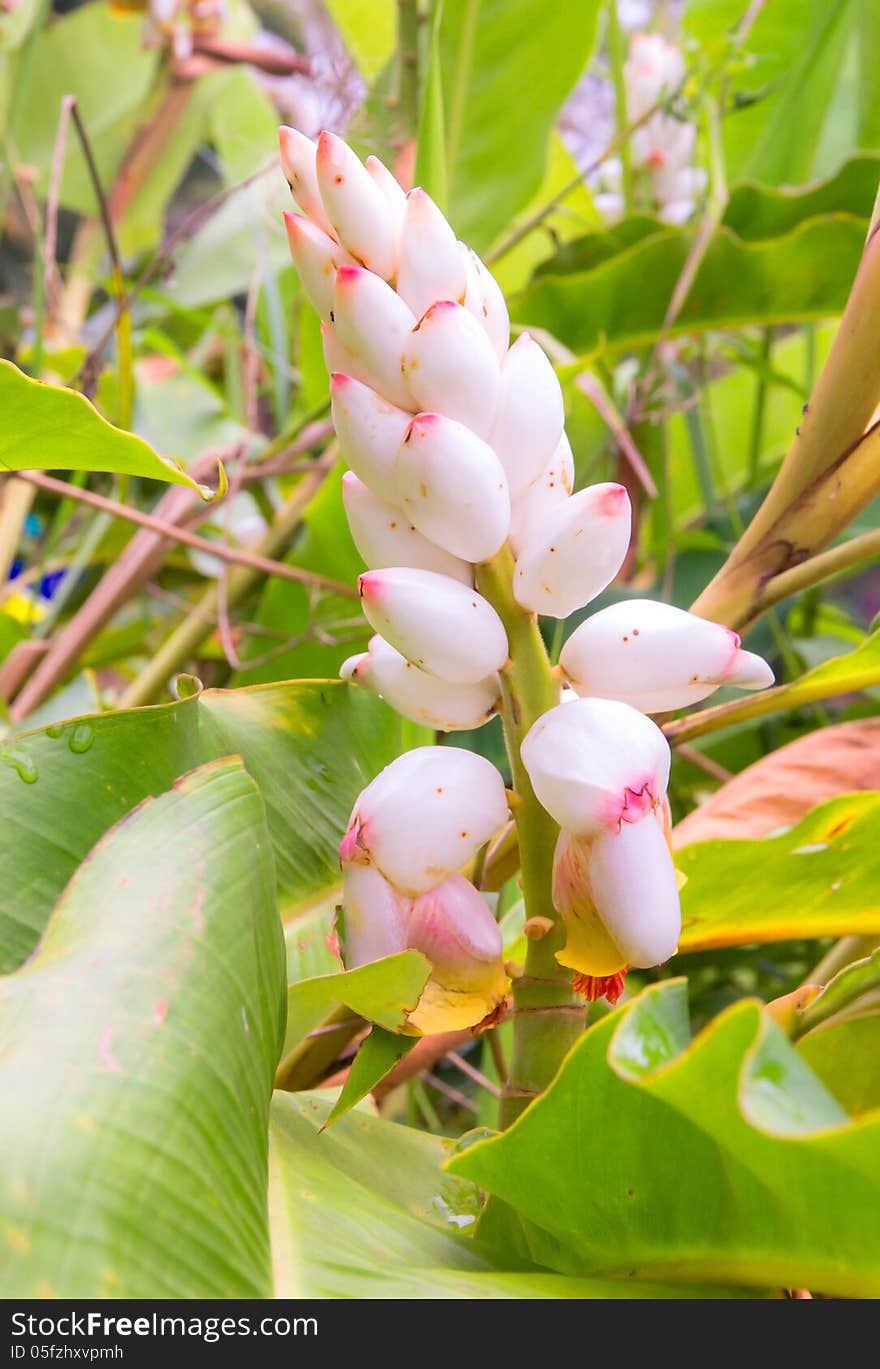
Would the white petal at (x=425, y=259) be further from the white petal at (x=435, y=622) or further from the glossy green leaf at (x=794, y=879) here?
the glossy green leaf at (x=794, y=879)

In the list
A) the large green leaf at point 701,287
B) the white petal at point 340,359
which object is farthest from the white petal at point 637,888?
the large green leaf at point 701,287

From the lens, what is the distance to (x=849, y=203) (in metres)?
0.65

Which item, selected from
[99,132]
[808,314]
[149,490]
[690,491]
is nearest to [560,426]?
[808,314]

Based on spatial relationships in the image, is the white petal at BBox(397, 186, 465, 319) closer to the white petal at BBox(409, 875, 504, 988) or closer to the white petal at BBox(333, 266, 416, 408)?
the white petal at BBox(333, 266, 416, 408)

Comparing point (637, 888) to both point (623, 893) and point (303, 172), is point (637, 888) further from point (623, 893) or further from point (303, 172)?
point (303, 172)

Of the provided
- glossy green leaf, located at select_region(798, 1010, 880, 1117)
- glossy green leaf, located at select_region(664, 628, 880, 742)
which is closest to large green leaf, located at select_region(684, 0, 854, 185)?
glossy green leaf, located at select_region(664, 628, 880, 742)

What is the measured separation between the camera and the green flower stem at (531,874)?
0.86ft

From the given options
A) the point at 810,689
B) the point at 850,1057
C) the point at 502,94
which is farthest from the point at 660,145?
the point at 850,1057

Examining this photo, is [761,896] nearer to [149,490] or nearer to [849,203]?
[849,203]

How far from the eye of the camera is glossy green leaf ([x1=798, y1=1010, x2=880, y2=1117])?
10.6 inches

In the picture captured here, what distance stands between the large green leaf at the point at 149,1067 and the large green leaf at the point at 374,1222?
0.01m

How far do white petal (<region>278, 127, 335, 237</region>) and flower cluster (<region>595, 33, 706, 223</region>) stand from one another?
622mm

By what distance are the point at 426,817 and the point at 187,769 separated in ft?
0.29
